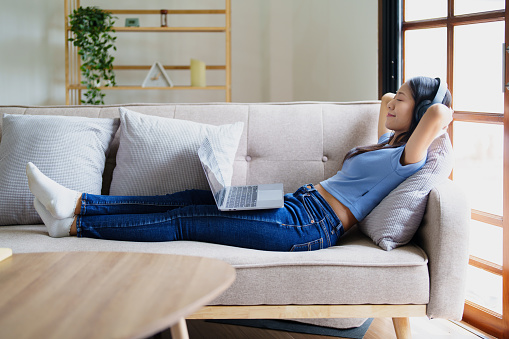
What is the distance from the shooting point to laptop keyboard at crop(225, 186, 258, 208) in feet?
5.16

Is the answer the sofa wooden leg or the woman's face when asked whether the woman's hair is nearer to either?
the woman's face

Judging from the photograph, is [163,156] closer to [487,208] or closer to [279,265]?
[279,265]

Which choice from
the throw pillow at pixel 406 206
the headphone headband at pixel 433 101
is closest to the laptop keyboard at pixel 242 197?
the throw pillow at pixel 406 206

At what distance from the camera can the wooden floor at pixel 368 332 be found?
72.1 inches

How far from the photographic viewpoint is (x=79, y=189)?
5.94 ft

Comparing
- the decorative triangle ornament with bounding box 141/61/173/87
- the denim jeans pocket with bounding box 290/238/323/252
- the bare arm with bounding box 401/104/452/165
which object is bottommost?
the denim jeans pocket with bounding box 290/238/323/252

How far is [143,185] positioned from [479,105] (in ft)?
4.63

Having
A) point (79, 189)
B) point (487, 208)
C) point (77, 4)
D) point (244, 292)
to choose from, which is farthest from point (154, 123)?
point (77, 4)

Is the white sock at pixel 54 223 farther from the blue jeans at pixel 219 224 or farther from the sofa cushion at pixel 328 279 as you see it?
the sofa cushion at pixel 328 279

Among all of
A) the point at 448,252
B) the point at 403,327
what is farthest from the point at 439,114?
the point at 403,327

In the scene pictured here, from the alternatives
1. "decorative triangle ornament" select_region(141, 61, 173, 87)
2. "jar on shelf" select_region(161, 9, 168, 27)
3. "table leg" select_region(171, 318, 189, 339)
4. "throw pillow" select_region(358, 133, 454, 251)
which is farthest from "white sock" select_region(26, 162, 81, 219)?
"jar on shelf" select_region(161, 9, 168, 27)

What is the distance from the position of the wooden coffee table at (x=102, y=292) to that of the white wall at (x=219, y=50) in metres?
2.38

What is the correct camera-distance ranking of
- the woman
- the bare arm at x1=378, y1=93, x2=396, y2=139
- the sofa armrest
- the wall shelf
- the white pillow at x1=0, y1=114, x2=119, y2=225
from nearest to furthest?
1. the sofa armrest
2. the woman
3. the white pillow at x1=0, y1=114, x2=119, y2=225
4. the bare arm at x1=378, y1=93, x2=396, y2=139
5. the wall shelf

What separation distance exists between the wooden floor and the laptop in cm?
56
